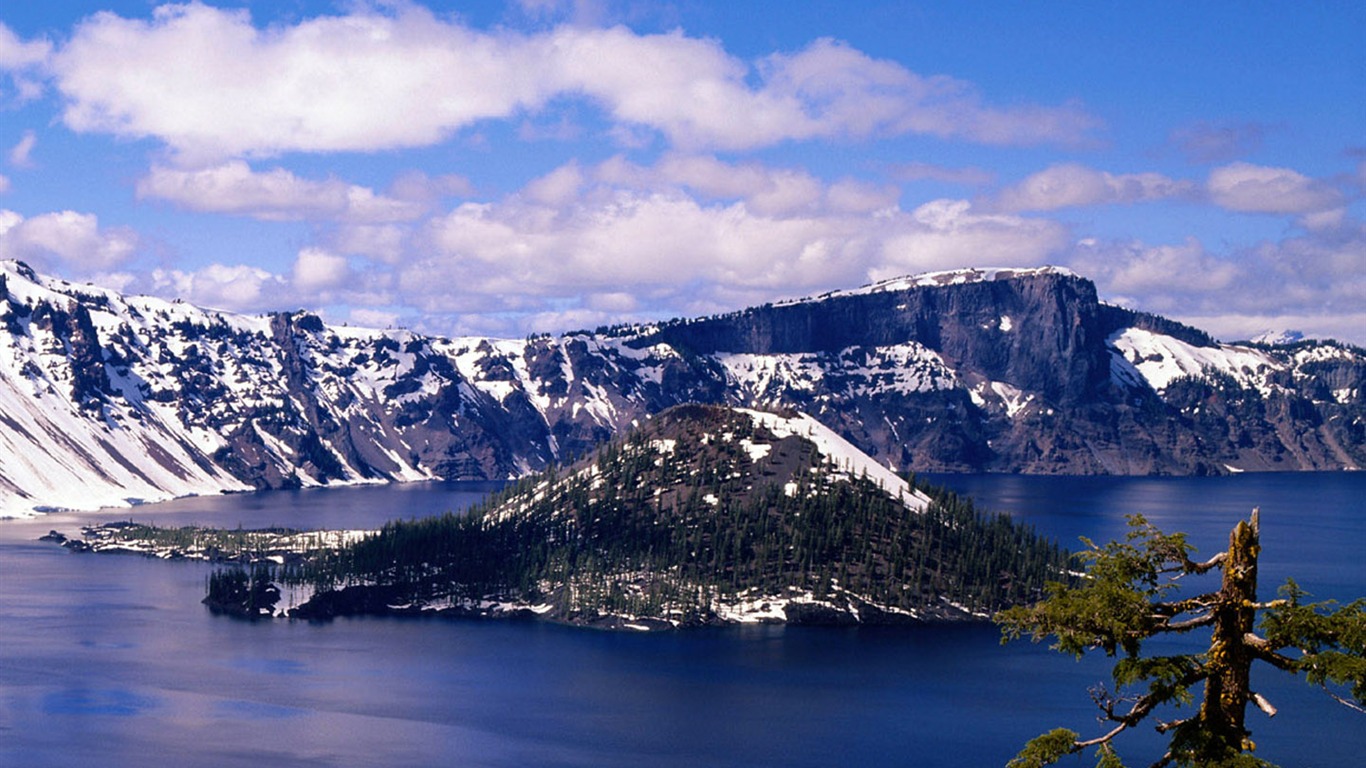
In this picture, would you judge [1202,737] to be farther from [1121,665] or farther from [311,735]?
[311,735]

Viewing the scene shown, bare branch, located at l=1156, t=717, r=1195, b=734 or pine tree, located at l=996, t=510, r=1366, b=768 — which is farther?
bare branch, located at l=1156, t=717, r=1195, b=734

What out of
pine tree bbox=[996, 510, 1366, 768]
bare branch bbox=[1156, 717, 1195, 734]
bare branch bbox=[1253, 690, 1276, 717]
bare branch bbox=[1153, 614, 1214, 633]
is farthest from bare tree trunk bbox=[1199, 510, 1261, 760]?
bare branch bbox=[1253, 690, 1276, 717]

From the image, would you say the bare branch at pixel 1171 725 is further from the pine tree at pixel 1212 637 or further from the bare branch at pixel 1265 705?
the bare branch at pixel 1265 705

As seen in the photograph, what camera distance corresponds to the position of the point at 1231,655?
96.9 feet

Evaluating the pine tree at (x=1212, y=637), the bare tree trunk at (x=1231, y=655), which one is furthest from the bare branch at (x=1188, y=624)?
the bare tree trunk at (x=1231, y=655)

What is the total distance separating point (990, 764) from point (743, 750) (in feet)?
95.4

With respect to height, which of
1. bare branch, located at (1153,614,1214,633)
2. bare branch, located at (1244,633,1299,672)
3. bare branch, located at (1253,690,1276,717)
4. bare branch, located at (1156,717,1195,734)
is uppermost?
bare branch, located at (1153,614,1214,633)

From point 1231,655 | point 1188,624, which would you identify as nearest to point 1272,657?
point 1231,655

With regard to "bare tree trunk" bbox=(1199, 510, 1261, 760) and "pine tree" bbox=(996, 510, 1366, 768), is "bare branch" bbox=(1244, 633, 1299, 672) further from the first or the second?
"bare tree trunk" bbox=(1199, 510, 1261, 760)

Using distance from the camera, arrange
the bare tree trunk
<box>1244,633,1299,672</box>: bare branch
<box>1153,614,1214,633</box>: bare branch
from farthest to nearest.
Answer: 1. <box>1153,614,1214,633</box>: bare branch
2. the bare tree trunk
3. <box>1244,633,1299,672</box>: bare branch

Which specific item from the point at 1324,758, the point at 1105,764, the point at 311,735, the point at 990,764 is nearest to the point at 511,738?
the point at 311,735

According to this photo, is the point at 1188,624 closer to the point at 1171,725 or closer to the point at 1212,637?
the point at 1212,637

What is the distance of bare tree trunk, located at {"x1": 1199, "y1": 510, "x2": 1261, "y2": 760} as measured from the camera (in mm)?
29109

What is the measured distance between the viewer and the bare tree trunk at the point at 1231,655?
29.1 meters
